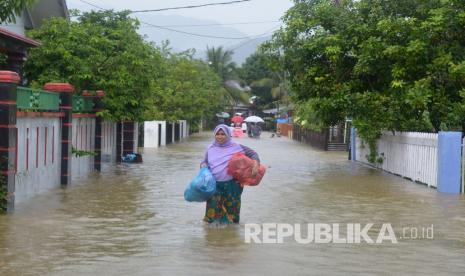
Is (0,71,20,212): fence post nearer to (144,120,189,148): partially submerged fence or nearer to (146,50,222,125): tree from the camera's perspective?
(144,120,189,148): partially submerged fence

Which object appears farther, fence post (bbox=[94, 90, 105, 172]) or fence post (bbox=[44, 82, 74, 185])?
fence post (bbox=[94, 90, 105, 172])

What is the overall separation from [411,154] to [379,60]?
2.66 metres

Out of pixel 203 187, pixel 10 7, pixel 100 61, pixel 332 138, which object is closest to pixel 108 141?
pixel 100 61

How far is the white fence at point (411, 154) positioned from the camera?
57.3 ft

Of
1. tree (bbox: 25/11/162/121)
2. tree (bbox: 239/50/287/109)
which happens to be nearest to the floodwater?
tree (bbox: 25/11/162/121)

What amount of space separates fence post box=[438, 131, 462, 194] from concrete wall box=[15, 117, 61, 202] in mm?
8309

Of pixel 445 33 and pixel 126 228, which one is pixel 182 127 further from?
pixel 126 228

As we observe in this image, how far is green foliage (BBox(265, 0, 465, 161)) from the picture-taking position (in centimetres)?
1858

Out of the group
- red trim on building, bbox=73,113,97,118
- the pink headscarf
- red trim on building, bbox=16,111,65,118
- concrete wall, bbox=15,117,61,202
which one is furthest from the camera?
red trim on building, bbox=73,113,97,118

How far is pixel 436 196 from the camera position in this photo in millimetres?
15641

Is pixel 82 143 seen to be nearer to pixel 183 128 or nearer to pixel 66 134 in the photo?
pixel 66 134

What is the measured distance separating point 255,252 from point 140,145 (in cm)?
2808

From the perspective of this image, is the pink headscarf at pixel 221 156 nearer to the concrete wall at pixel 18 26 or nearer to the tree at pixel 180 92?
the concrete wall at pixel 18 26

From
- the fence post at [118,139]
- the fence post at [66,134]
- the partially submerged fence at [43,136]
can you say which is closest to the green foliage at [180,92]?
the fence post at [118,139]
